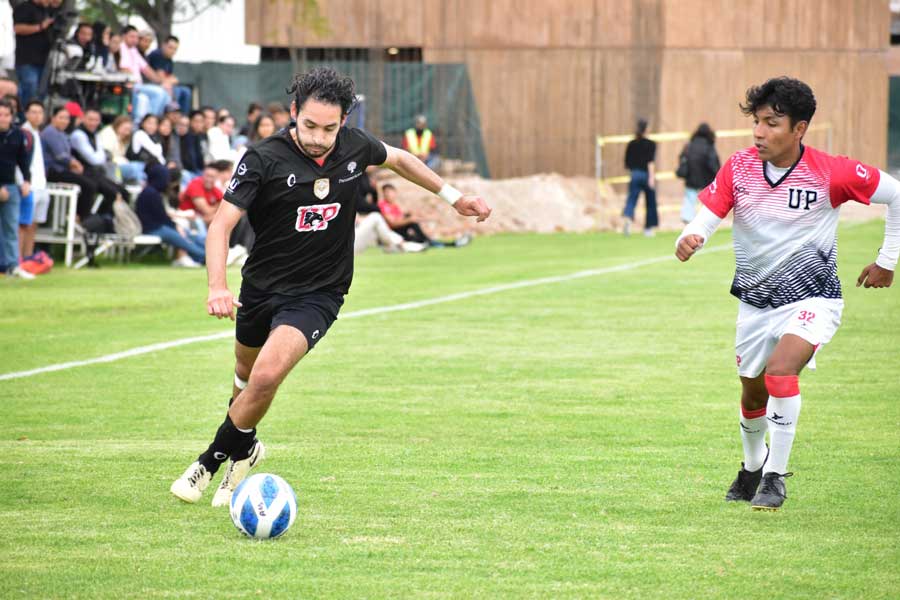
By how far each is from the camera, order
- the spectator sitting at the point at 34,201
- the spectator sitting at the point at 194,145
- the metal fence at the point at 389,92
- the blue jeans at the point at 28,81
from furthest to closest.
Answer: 1. the metal fence at the point at 389,92
2. the spectator sitting at the point at 194,145
3. the blue jeans at the point at 28,81
4. the spectator sitting at the point at 34,201

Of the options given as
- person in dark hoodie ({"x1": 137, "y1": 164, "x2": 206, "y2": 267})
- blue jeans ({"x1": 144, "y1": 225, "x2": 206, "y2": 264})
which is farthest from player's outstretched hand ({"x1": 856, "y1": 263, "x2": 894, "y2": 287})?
person in dark hoodie ({"x1": 137, "y1": 164, "x2": 206, "y2": 267})

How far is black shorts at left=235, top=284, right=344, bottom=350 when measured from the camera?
7.07 metres

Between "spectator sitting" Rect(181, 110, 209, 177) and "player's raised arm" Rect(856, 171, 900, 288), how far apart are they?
1889 cm

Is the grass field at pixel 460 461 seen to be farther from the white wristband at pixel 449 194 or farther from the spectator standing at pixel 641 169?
the spectator standing at pixel 641 169

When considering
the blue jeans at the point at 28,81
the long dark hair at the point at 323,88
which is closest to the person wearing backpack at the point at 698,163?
the blue jeans at the point at 28,81

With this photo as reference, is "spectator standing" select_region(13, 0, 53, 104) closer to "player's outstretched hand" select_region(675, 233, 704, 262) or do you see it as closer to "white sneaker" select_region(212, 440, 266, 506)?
"white sneaker" select_region(212, 440, 266, 506)

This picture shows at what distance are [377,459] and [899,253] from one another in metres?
3.03

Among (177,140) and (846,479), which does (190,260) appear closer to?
(177,140)

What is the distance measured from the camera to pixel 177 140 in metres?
24.7

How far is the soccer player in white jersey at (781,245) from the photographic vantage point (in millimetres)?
7047

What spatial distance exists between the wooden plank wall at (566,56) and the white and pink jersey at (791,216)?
29.5 m

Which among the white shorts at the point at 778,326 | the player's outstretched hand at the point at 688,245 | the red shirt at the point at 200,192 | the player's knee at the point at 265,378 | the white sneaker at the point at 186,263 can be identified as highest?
the player's outstretched hand at the point at 688,245

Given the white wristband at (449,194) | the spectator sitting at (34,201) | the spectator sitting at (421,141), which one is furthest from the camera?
the spectator sitting at (421,141)

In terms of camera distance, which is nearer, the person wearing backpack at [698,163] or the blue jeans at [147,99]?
the blue jeans at [147,99]
